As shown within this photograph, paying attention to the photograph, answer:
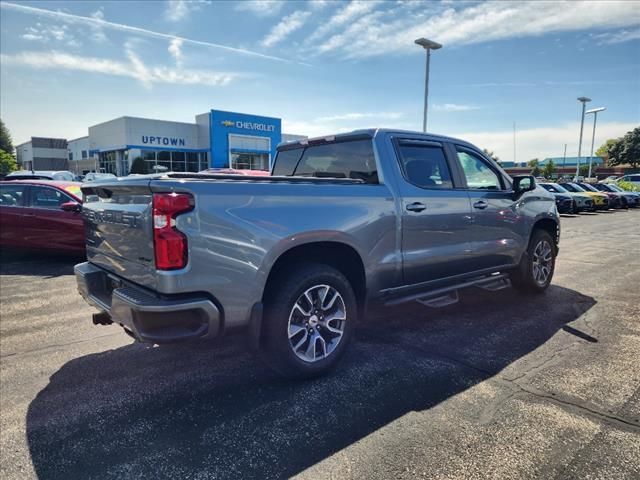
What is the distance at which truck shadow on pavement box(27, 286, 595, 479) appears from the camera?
246cm

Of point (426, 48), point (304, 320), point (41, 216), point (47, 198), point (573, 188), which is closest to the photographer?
point (304, 320)

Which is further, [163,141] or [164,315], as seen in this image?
[163,141]

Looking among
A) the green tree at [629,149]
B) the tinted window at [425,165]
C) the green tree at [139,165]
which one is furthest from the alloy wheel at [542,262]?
the green tree at [629,149]

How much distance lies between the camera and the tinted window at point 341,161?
4.01 meters

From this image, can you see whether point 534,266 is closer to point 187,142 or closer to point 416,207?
point 416,207

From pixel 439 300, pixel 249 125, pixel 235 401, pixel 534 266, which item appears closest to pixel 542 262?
pixel 534 266

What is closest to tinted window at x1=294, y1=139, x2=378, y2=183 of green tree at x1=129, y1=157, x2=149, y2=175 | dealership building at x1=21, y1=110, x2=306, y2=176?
green tree at x1=129, y1=157, x2=149, y2=175

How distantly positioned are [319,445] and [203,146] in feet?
140

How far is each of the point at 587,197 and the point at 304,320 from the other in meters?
24.7

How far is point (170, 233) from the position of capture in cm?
267

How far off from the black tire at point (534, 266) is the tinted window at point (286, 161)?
3053 millimetres

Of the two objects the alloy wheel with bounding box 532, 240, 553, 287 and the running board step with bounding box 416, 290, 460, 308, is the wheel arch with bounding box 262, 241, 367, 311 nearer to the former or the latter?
the running board step with bounding box 416, 290, 460, 308

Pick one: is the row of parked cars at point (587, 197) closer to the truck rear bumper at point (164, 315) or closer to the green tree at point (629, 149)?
the truck rear bumper at point (164, 315)

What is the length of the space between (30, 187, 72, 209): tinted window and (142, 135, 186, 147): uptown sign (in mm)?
33453
